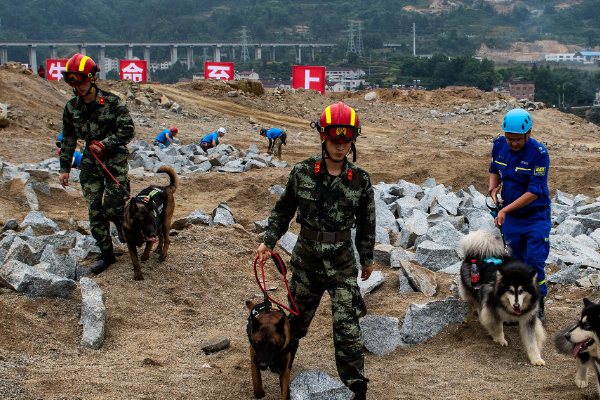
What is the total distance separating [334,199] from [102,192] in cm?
340

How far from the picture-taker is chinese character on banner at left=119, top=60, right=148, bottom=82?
33219 mm

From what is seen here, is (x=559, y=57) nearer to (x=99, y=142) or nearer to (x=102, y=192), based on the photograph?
(x=102, y=192)

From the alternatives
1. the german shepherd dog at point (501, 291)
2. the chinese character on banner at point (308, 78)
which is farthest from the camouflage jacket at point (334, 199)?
the chinese character on banner at point (308, 78)

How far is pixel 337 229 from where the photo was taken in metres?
3.79

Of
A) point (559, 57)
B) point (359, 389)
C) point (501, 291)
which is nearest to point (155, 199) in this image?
point (359, 389)

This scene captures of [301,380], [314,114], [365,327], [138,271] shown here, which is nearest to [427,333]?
[365,327]

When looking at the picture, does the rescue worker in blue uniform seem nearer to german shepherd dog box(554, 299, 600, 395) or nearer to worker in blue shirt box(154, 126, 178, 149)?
german shepherd dog box(554, 299, 600, 395)

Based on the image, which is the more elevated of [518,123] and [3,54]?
[3,54]

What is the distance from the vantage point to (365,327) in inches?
191

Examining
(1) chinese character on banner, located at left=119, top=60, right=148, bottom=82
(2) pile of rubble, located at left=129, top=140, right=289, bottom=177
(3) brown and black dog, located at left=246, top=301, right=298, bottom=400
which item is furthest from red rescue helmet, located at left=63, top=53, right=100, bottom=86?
(1) chinese character on banner, located at left=119, top=60, right=148, bottom=82

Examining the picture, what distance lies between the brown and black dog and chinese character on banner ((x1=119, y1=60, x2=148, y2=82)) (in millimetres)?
32007

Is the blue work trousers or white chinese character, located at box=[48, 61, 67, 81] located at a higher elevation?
white chinese character, located at box=[48, 61, 67, 81]

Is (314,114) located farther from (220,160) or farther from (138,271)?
(138,271)

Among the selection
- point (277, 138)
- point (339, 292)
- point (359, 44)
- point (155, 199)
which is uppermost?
point (359, 44)
